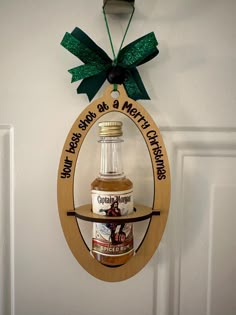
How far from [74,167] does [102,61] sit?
0.17 m

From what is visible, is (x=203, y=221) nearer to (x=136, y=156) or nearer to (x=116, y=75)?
(x=136, y=156)

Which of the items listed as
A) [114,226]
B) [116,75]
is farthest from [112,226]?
[116,75]

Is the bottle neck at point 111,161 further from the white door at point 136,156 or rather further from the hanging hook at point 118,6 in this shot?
the hanging hook at point 118,6

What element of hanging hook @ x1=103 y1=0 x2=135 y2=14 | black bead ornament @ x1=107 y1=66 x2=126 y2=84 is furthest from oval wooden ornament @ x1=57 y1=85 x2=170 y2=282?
hanging hook @ x1=103 y1=0 x2=135 y2=14

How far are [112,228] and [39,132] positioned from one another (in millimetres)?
200

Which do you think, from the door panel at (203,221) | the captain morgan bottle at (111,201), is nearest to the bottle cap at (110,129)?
the captain morgan bottle at (111,201)

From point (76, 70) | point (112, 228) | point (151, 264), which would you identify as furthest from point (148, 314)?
point (76, 70)

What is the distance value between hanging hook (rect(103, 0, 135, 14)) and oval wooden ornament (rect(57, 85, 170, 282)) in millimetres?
119

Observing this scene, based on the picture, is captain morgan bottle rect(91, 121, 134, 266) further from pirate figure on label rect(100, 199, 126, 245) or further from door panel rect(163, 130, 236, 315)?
door panel rect(163, 130, 236, 315)

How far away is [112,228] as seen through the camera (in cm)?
44

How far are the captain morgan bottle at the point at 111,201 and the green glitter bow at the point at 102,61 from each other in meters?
0.07

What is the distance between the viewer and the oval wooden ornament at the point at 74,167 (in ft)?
1.54

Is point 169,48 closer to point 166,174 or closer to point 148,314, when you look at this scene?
point 166,174

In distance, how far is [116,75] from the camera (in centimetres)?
47
